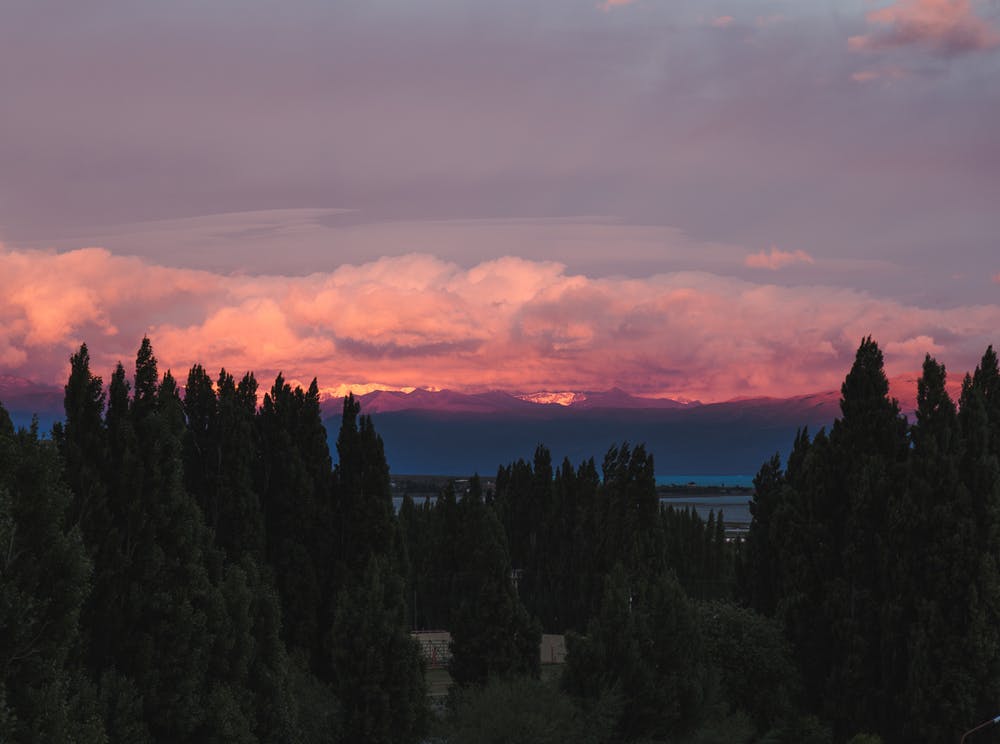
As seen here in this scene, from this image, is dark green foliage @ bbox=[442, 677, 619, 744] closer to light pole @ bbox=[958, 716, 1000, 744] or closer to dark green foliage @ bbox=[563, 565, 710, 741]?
dark green foliage @ bbox=[563, 565, 710, 741]

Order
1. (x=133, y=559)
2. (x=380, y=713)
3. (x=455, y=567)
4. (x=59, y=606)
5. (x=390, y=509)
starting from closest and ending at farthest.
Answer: (x=59, y=606)
(x=133, y=559)
(x=380, y=713)
(x=390, y=509)
(x=455, y=567)

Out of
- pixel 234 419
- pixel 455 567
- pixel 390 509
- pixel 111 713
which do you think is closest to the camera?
pixel 111 713

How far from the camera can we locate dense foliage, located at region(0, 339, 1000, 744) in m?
26.6

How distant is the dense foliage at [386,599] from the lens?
1047 inches

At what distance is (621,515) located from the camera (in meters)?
69.2

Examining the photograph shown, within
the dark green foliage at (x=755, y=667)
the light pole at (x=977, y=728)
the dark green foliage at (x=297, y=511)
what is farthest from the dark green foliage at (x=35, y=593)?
the light pole at (x=977, y=728)

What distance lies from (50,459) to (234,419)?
61.9 feet

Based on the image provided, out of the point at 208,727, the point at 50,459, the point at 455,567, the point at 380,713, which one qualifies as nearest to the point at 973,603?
the point at 380,713

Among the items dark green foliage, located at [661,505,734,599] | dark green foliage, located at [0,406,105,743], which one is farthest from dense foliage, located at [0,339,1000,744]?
dark green foliage, located at [661,505,734,599]

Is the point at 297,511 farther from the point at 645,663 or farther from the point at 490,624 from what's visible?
the point at 645,663

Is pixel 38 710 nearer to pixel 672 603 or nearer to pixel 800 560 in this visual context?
pixel 672 603

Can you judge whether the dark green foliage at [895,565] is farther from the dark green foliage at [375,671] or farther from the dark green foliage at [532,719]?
the dark green foliage at [375,671]

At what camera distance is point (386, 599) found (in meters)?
38.8

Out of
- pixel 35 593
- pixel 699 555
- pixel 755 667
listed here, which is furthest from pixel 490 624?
pixel 699 555
